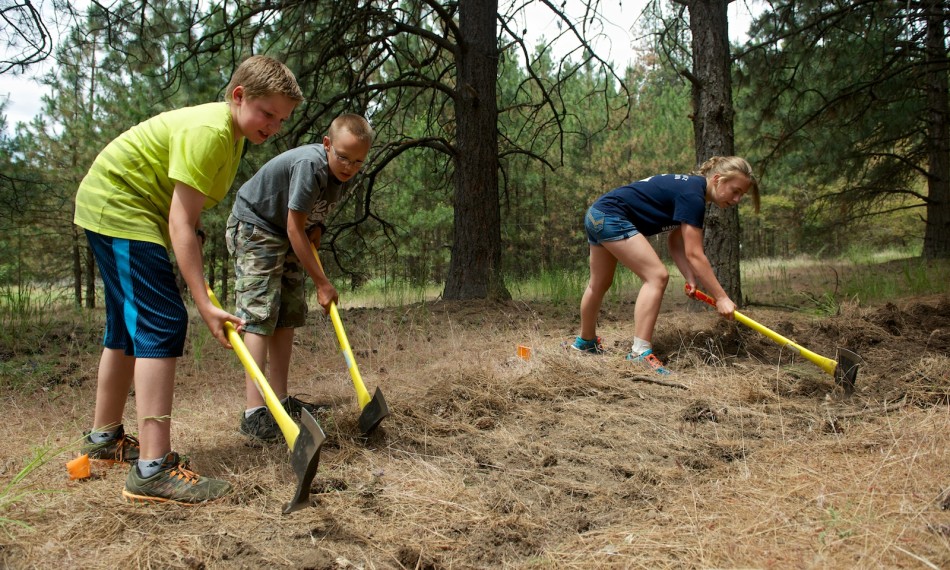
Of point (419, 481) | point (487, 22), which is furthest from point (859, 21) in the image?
point (419, 481)

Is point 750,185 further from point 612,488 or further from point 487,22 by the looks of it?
point 487,22

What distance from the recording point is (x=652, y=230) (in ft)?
12.3

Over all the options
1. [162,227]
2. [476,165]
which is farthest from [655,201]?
[476,165]

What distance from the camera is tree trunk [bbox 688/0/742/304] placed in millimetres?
5203

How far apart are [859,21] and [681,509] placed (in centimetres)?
766

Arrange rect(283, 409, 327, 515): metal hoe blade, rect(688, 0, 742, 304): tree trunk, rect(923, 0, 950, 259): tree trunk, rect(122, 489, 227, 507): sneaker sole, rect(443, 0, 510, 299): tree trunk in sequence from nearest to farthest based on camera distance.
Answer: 1. rect(283, 409, 327, 515): metal hoe blade
2. rect(122, 489, 227, 507): sneaker sole
3. rect(688, 0, 742, 304): tree trunk
4. rect(443, 0, 510, 299): tree trunk
5. rect(923, 0, 950, 259): tree trunk

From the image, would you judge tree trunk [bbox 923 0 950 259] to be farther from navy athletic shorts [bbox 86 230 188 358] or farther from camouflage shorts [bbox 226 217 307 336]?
navy athletic shorts [bbox 86 230 188 358]

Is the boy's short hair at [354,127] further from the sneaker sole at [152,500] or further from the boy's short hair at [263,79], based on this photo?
the sneaker sole at [152,500]

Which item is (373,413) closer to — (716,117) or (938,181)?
(716,117)

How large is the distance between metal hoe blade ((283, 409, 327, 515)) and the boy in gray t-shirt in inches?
32.9

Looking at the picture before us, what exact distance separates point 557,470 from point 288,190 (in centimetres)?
177

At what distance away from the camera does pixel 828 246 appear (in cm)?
2169

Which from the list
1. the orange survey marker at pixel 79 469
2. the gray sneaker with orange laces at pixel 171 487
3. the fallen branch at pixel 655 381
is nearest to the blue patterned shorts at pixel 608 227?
the fallen branch at pixel 655 381

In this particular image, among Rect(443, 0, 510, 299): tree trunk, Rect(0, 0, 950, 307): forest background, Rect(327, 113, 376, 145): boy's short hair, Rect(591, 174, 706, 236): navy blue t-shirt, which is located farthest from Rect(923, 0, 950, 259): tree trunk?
Rect(327, 113, 376, 145): boy's short hair
